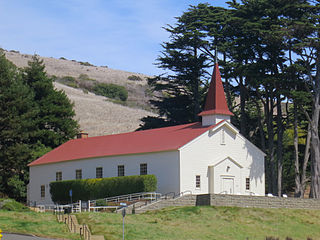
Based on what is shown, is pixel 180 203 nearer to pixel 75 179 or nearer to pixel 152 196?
pixel 152 196

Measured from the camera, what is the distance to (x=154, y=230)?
1465 inches

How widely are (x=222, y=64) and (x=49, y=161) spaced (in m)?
19.2

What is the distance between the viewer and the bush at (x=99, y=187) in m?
50.5

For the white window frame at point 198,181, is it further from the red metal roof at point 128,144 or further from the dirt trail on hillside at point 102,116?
the dirt trail on hillside at point 102,116

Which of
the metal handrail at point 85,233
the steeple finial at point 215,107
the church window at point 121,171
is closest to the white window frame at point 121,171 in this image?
the church window at point 121,171

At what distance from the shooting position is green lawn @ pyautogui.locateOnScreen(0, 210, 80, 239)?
34828mm

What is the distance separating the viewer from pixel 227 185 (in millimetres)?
53438

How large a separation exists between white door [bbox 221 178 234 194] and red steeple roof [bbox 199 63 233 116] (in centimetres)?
571

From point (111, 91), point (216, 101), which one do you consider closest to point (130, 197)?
point (216, 101)

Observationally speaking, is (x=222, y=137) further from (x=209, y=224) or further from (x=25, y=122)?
(x=25, y=122)

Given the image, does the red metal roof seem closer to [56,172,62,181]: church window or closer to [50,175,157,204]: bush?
[56,172,62,181]: church window

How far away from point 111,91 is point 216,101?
378 ft

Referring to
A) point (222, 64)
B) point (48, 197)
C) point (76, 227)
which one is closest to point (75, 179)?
point (48, 197)

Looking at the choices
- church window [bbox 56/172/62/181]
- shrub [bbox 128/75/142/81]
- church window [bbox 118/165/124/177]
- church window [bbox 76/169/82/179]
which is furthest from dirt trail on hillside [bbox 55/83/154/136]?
Answer: shrub [bbox 128/75/142/81]
